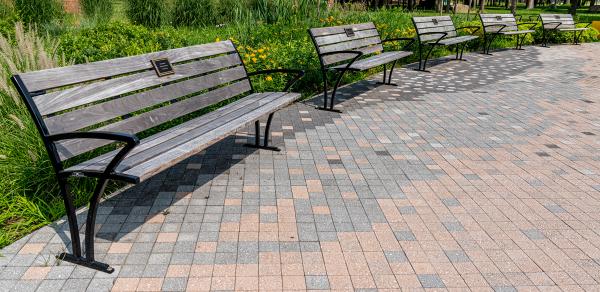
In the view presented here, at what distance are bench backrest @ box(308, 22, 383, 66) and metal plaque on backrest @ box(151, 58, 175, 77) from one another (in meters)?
2.57

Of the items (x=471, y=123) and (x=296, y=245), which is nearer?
(x=296, y=245)

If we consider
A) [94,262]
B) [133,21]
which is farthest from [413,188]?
[133,21]

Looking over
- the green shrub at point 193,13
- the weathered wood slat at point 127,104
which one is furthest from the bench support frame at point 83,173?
the green shrub at point 193,13

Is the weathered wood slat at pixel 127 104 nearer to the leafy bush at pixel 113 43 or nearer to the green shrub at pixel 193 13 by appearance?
the leafy bush at pixel 113 43

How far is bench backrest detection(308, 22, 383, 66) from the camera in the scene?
5.98 metres

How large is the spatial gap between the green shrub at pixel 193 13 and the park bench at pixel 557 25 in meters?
9.54

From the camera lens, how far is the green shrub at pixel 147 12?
1140 cm

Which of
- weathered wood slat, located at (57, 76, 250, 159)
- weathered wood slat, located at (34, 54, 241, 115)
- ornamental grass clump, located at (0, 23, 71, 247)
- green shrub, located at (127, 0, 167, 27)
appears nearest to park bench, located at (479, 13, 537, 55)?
green shrub, located at (127, 0, 167, 27)

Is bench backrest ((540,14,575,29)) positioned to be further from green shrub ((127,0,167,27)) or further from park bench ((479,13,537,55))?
green shrub ((127,0,167,27))

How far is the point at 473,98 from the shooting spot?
7.22 m

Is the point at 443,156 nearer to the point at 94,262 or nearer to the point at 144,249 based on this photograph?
the point at 144,249

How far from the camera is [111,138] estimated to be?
2.38m

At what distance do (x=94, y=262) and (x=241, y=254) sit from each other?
87 centimetres

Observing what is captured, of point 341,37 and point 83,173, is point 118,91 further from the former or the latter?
point 341,37
